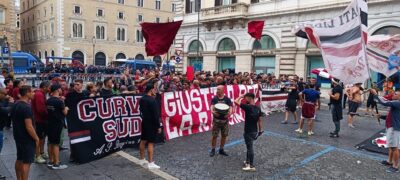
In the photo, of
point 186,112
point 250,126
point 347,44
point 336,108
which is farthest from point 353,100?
point 250,126

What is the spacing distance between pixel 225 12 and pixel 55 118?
902 inches

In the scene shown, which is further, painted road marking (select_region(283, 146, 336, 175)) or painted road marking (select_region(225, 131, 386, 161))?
painted road marking (select_region(225, 131, 386, 161))

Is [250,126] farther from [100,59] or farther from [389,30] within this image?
[100,59]

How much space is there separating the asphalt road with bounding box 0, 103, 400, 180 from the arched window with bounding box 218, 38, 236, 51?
1868cm

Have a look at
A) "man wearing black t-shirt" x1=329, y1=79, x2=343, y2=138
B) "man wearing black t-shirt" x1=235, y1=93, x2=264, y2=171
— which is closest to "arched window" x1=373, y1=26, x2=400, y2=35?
"man wearing black t-shirt" x1=329, y1=79, x2=343, y2=138

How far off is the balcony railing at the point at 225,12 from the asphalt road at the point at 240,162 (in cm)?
1799

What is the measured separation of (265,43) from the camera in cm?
2544

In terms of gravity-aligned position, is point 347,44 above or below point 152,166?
above

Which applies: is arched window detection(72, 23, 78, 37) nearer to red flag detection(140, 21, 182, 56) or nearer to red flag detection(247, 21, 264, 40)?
red flag detection(247, 21, 264, 40)

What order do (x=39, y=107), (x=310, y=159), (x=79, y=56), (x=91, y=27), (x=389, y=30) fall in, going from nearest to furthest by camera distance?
1. (x=39, y=107)
2. (x=310, y=159)
3. (x=389, y=30)
4. (x=79, y=56)
5. (x=91, y=27)

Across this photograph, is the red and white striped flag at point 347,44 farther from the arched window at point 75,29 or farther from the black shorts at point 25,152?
the arched window at point 75,29

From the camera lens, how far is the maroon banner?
9.13 metres

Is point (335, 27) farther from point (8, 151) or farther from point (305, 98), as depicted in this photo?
point (8, 151)

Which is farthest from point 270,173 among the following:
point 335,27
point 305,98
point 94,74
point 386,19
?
point 94,74
